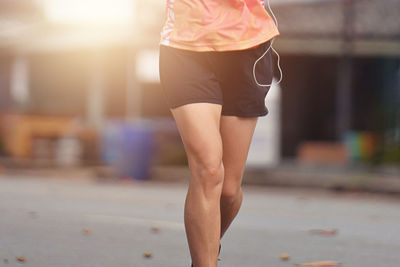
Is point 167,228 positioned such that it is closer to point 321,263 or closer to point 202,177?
point 321,263

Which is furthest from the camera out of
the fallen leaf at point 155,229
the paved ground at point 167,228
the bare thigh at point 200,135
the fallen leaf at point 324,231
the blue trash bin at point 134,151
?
the blue trash bin at point 134,151

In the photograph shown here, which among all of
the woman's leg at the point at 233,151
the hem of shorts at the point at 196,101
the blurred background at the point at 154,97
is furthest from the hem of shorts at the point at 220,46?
the blurred background at the point at 154,97

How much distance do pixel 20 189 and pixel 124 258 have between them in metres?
6.48

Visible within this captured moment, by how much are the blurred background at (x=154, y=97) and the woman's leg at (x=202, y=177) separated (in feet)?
27.9

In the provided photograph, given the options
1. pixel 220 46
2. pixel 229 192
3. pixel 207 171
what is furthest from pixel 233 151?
pixel 220 46

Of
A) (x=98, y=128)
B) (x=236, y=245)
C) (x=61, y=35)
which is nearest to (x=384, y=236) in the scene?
(x=236, y=245)

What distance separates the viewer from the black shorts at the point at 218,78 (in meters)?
3.76

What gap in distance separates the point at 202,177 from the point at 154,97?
53.3 ft

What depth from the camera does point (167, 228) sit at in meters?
7.09

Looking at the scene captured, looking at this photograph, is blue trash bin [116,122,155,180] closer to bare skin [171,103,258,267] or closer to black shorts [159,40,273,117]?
black shorts [159,40,273,117]

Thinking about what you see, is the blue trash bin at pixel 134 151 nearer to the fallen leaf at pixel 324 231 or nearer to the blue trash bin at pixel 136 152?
the blue trash bin at pixel 136 152

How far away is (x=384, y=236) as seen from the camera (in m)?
6.89

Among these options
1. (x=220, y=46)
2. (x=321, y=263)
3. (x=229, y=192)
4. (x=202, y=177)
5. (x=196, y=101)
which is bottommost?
(x=321, y=263)

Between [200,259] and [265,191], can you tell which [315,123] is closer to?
[265,191]
